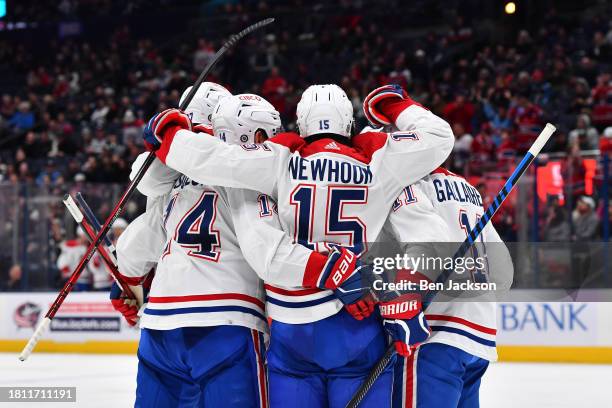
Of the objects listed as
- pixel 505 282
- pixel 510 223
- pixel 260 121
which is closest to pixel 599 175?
pixel 510 223

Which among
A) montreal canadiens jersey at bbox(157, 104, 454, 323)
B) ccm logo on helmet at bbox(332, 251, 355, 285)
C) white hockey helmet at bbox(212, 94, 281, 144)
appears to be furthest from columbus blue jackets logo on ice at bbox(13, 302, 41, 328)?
ccm logo on helmet at bbox(332, 251, 355, 285)

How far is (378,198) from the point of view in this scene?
264cm

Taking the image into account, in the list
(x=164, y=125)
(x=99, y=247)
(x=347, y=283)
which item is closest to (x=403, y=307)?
(x=347, y=283)

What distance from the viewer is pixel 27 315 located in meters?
8.31

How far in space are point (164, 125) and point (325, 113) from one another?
0.46 m

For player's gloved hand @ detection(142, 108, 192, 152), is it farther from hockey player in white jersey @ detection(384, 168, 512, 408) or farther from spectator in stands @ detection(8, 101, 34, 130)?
spectator in stands @ detection(8, 101, 34, 130)

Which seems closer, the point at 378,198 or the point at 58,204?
the point at 378,198

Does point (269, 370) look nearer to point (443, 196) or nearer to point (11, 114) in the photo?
point (443, 196)

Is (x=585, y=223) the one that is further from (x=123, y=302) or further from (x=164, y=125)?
(x=164, y=125)

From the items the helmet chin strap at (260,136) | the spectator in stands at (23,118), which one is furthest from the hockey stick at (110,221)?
the spectator in stands at (23,118)

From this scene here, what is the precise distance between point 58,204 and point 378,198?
6.20 meters

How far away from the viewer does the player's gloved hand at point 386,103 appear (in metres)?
2.84

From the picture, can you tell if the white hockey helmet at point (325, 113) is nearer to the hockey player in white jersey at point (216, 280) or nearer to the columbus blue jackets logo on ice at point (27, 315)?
the hockey player in white jersey at point (216, 280)

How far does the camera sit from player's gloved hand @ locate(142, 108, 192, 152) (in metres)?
2.75
